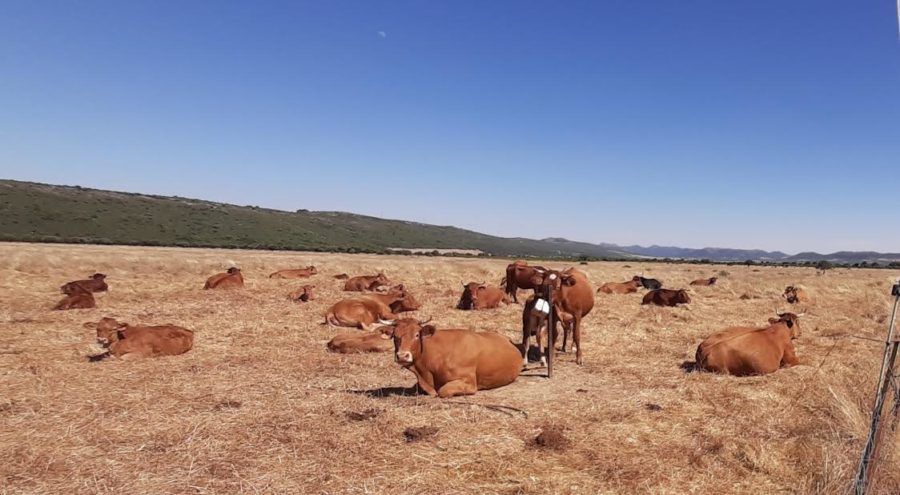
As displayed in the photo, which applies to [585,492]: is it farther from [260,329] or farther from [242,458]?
[260,329]

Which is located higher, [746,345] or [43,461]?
[746,345]

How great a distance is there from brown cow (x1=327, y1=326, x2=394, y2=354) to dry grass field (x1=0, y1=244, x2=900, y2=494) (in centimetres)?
29

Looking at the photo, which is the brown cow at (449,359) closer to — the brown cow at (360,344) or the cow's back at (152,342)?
the brown cow at (360,344)

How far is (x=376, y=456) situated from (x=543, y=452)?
1.76m

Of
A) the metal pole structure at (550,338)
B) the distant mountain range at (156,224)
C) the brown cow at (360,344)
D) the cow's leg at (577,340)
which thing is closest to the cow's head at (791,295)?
the cow's leg at (577,340)

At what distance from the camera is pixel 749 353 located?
32.4 ft

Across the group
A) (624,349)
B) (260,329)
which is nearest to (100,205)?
(260,329)

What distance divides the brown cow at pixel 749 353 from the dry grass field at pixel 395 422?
336 mm

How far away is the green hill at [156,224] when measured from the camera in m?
74.4

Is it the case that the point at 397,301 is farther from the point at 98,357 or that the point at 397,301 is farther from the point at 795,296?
the point at 795,296

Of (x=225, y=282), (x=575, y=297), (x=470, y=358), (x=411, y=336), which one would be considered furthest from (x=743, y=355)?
(x=225, y=282)

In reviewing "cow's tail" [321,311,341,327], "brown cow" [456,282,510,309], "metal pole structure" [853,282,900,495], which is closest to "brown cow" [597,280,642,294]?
"brown cow" [456,282,510,309]

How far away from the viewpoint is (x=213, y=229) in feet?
318

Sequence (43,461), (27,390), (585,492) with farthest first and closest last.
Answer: (27,390) < (43,461) < (585,492)
